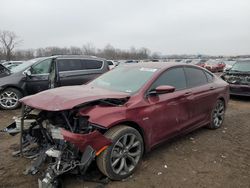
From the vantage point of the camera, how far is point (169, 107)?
13.4ft

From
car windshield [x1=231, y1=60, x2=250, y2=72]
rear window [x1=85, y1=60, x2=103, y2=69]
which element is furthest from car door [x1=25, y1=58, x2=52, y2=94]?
car windshield [x1=231, y1=60, x2=250, y2=72]

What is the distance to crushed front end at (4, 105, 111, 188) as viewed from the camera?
300cm

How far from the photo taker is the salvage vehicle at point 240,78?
891cm

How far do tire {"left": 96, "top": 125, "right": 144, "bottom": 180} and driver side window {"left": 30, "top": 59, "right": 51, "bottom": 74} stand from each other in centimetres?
556

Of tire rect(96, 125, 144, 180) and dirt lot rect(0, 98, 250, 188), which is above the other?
tire rect(96, 125, 144, 180)

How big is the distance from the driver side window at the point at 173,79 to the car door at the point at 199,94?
17 cm

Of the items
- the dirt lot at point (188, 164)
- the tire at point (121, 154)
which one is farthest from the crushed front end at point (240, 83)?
the tire at point (121, 154)

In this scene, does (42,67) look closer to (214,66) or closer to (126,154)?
(126,154)

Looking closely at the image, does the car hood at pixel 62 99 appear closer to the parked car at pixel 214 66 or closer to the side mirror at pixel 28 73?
the side mirror at pixel 28 73

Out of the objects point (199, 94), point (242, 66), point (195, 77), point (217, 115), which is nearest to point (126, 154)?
point (199, 94)

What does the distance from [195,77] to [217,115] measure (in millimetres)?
1286

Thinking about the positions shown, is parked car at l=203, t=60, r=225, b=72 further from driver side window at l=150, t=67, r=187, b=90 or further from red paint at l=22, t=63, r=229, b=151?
driver side window at l=150, t=67, r=187, b=90

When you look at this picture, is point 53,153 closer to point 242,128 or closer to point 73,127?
point 73,127

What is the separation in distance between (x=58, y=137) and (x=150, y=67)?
82.9 inches
